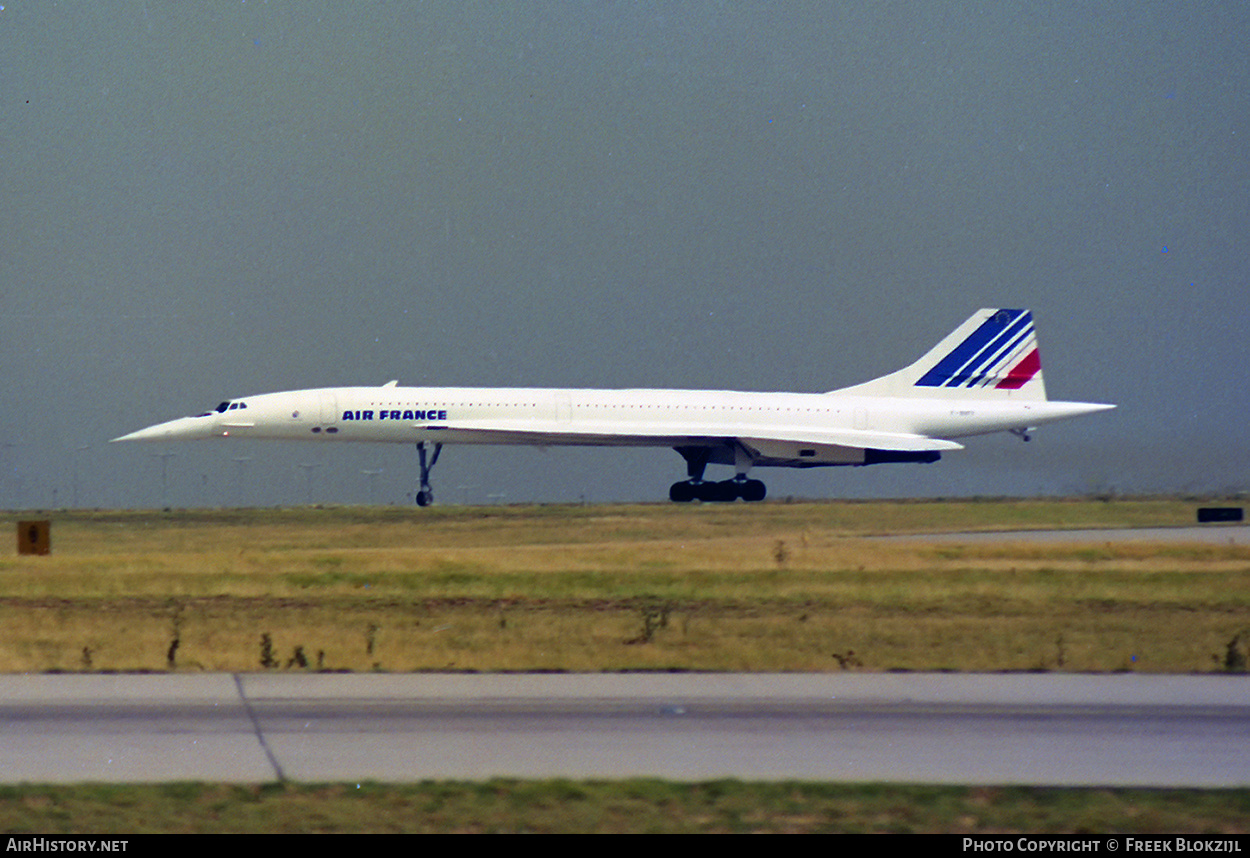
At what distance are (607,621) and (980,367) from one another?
37460 mm

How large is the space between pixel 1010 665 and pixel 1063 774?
5.91m

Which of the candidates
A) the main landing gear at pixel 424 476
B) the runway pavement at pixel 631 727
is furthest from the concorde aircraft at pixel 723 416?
the runway pavement at pixel 631 727

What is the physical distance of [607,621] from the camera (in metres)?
19.6

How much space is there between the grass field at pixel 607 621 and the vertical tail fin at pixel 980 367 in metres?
13.3

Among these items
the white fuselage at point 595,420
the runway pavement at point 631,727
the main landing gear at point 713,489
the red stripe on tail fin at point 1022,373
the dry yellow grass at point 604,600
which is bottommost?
the runway pavement at point 631,727

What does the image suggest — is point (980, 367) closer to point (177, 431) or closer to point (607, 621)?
point (177, 431)

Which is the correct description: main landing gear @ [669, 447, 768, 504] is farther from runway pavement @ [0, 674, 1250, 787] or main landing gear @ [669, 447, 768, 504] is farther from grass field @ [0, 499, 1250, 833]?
runway pavement @ [0, 674, 1250, 787]

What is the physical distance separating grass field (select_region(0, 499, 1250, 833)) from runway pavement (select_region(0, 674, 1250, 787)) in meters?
0.63

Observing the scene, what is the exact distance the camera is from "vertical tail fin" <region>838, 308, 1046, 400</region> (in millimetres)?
53469

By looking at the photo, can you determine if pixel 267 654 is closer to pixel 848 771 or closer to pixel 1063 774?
pixel 848 771

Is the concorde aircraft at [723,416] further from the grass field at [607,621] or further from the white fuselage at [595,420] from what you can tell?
the grass field at [607,621]

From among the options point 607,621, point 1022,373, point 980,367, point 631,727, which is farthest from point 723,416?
point 631,727

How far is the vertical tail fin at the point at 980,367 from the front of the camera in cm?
5347
